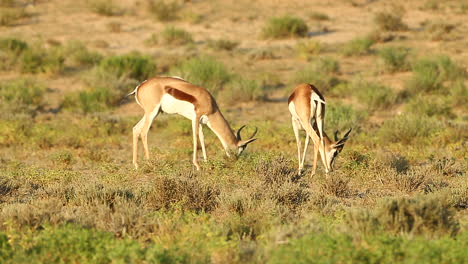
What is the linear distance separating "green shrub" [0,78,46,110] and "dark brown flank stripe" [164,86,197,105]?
270 inches

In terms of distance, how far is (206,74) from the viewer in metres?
18.6

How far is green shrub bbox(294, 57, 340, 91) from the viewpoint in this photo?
18344mm

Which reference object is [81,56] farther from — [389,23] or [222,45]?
[389,23]

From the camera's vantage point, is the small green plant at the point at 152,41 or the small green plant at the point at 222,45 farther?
the small green plant at the point at 152,41

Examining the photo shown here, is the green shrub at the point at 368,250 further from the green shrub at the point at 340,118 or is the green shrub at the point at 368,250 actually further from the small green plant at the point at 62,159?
the green shrub at the point at 340,118

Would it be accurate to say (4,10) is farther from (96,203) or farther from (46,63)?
(96,203)

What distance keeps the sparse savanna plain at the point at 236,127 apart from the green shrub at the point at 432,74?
6cm

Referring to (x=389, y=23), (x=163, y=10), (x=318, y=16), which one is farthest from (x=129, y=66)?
(x=318, y=16)

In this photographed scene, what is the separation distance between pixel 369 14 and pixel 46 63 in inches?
589

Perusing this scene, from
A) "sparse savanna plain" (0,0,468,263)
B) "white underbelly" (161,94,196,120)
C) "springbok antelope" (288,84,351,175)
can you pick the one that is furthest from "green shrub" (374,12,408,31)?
"white underbelly" (161,94,196,120)

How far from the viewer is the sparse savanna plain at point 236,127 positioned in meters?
6.23

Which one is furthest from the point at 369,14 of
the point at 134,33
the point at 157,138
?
the point at 157,138

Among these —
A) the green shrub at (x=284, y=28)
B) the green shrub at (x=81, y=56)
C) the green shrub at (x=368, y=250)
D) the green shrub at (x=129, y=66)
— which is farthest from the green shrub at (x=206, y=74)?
the green shrub at (x=368, y=250)

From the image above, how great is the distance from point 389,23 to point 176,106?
16776 mm
